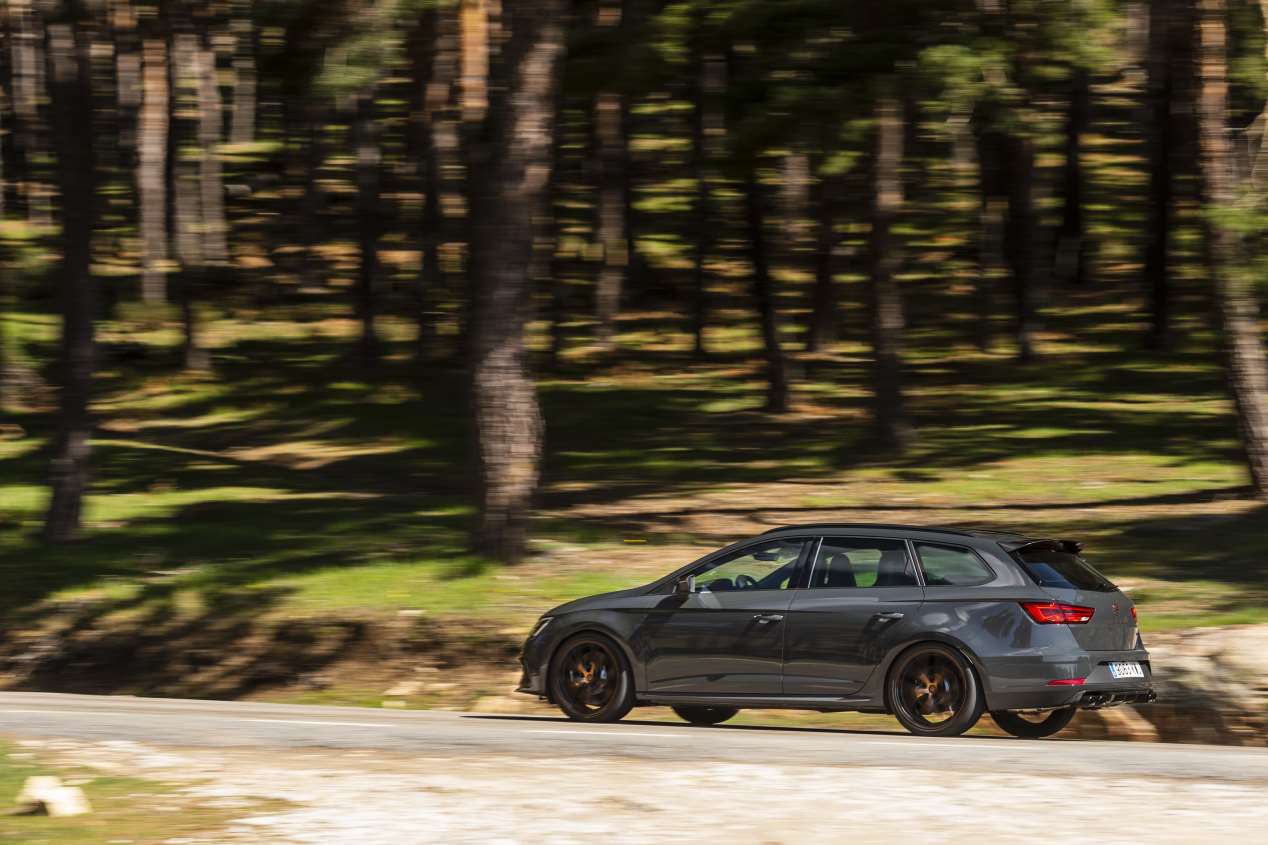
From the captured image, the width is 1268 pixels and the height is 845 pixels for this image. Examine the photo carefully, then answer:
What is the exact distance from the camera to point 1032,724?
13750 millimetres

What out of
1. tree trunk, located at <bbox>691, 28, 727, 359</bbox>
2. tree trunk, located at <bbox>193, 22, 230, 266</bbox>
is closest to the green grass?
tree trunk, located at <bbox>691, 28, 727, 359</bbox>

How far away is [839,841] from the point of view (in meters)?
8.42

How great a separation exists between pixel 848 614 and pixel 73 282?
14135 millimetres

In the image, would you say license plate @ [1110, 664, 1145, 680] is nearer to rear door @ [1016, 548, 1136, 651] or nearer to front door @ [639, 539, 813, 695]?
rear door @ [1016, 548, 1136, 651]

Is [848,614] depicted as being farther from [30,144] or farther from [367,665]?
[30,144]

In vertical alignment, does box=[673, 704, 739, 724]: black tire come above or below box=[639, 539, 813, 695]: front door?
below

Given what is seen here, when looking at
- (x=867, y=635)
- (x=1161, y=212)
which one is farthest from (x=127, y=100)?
(x=867, y=635)

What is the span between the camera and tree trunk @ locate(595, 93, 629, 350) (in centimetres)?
4194

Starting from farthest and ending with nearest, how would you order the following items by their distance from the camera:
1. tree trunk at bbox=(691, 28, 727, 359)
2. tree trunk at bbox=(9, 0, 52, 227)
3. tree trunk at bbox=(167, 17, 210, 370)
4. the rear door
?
tree trunk at bbox=(9, 0, 52, 227)
tree trunk at bbox=(167, 17, 210, 370)
tree trunk at bbox=(691, 28, 727, 359)
the rear door

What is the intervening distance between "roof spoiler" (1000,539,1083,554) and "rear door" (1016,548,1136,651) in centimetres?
1

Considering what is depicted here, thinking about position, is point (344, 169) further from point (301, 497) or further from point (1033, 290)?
point (301, 497)

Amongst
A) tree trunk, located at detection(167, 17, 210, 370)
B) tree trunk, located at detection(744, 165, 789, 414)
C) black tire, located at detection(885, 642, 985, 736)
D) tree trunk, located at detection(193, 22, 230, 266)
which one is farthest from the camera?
tree trunk, located at detection(193, 22, 230, 266)

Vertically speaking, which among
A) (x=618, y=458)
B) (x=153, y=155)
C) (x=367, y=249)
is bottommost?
(x=618, y=458)

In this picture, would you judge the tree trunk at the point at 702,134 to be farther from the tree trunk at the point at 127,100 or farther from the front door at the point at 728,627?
the tree trunk at the point at 127,100
